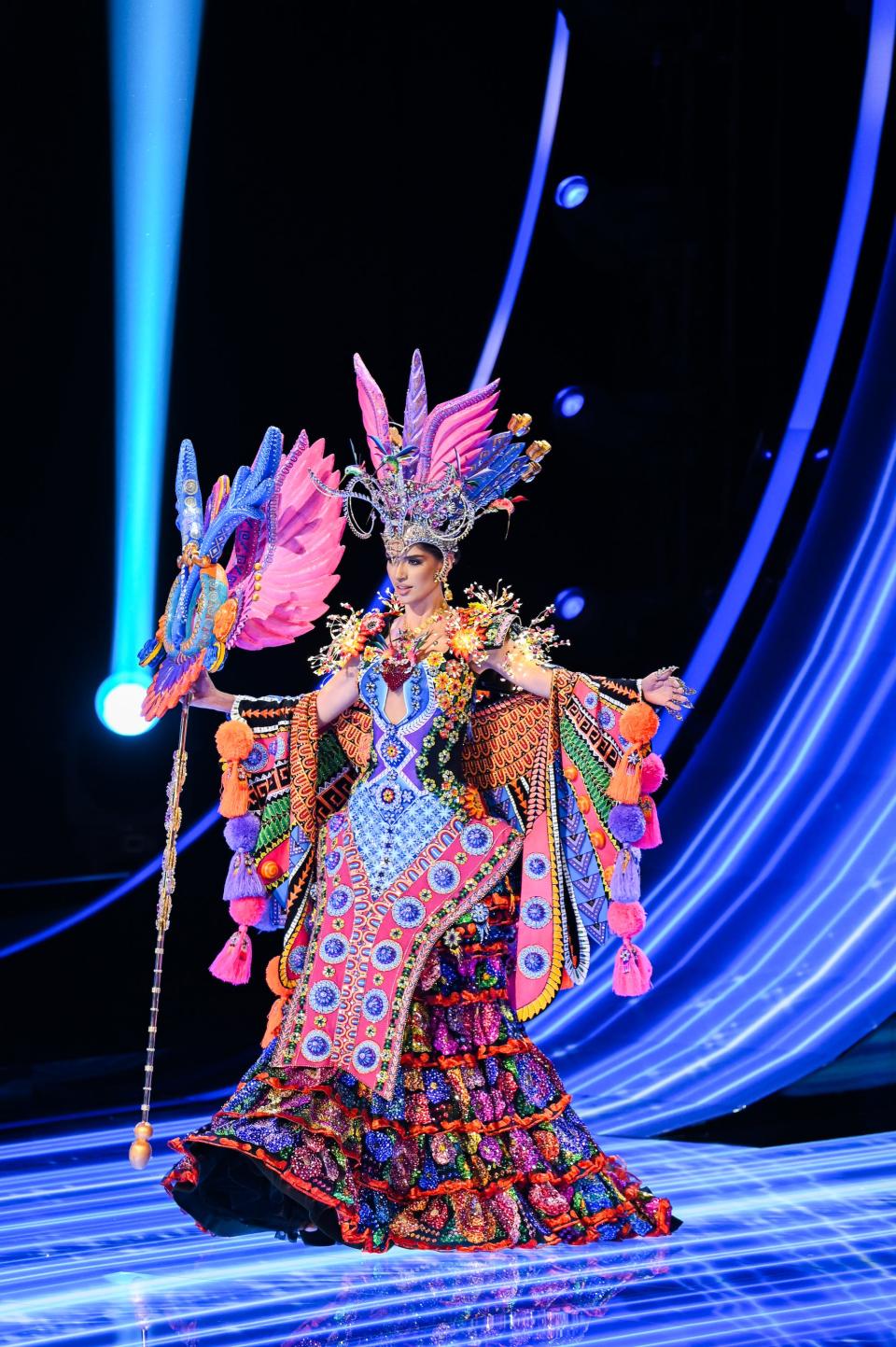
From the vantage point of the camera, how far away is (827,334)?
5.70 metres

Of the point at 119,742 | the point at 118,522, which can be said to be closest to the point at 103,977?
the point at 119,742

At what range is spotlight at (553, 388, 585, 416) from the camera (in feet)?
19.0

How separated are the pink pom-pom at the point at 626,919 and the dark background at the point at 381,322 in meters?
1.85

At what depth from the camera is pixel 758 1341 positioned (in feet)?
10.8

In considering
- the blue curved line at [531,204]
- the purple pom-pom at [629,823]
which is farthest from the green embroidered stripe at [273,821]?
the blue curved line at [531,204]

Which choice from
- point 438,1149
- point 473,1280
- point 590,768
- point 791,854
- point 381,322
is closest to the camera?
point 473,1280

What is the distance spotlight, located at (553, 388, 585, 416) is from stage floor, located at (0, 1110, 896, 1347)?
236 cm

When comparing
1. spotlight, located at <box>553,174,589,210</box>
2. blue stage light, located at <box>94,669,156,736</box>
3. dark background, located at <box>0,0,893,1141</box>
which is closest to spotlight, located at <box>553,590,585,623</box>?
dark background, located at <box>0,0,893,1141</box>

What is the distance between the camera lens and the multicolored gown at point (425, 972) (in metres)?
3.85

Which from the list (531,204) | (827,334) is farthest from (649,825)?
(531,204)

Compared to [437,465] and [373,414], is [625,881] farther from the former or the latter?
[373,414]

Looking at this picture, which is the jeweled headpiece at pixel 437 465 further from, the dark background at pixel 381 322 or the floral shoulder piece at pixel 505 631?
the dark background at pixel 381 322

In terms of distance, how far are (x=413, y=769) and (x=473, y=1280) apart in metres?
1.09

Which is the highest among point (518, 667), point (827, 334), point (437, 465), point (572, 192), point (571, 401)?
point (572, 192)
